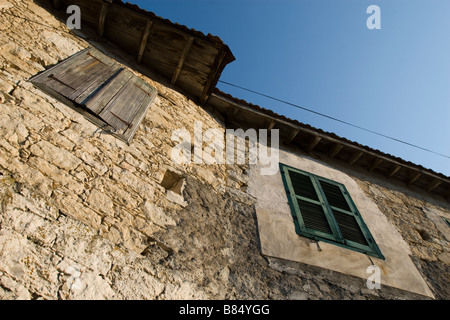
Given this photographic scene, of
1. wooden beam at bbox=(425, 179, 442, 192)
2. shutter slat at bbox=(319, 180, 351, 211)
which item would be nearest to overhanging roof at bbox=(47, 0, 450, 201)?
wooden beam at bbox=(425, 179, 442, 192)

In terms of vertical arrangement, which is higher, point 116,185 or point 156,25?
point 156,25

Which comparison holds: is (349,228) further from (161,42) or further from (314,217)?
(161,42)

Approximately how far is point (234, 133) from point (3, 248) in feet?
13.1

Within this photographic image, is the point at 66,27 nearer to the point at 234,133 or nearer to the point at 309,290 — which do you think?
the point at 234,133

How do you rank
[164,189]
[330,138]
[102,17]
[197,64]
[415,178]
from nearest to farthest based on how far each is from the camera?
[164,189]
[102,17]
[197,64]
[330,138]
[415,178]

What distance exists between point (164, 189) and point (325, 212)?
2.58 metres

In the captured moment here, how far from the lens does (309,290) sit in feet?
10.5

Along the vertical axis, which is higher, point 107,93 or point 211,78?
point 211,78

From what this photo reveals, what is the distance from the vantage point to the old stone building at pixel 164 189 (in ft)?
7.59

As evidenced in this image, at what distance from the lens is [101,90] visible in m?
3.72

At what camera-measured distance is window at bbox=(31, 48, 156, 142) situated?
330cm

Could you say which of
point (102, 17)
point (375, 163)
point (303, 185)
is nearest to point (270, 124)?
point (303, 185)

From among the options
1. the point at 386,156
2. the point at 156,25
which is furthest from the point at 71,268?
the point at 386,156
